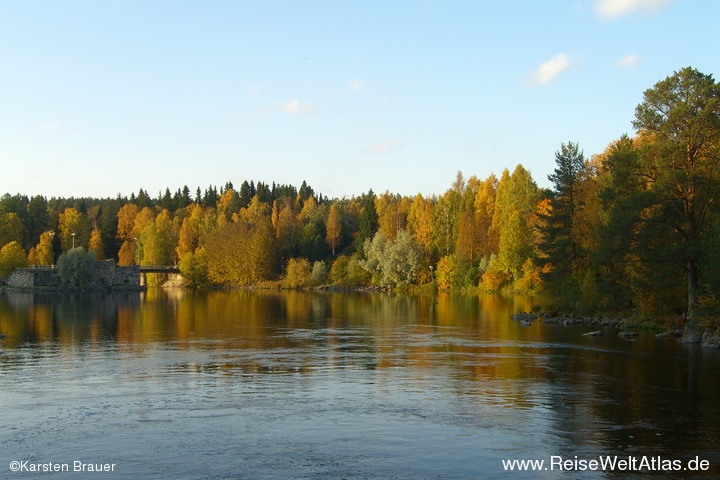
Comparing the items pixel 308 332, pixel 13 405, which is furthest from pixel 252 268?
pixel 13 405

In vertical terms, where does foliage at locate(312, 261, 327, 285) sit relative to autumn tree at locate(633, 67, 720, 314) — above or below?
below

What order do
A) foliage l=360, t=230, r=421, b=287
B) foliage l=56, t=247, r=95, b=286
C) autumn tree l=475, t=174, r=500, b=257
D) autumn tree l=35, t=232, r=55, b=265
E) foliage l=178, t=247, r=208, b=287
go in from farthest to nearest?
1. foliage l=178, t=247, r=208, b=287
2. autumn tree l=35, t=232, r=55, b=265
3. foliage l=56, t=247, r=95, b=286
4. foliage l=360, t=230, r=421, b=287
5. autumn tree l=475, t=174, r=500, b=257

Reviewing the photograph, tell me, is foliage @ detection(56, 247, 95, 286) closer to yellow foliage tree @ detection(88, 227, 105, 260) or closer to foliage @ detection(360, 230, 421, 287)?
yellow foliage tree @ detection(88, 227, 105, 260)

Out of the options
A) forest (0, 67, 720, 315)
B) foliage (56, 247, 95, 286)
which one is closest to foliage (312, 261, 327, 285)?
forest (0, 67, 720, 315)

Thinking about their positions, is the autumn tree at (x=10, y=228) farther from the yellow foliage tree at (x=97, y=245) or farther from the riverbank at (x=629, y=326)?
the riverbank at (x=629, y=326)

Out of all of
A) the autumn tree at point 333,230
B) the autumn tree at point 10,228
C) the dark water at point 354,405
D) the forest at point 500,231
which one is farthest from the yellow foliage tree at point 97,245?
the dark water at point 354,405

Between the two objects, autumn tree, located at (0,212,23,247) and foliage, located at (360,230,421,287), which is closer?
foliage, located at (360,230,421,287)

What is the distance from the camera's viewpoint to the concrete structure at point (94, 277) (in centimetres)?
12011

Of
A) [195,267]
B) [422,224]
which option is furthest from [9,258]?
[422,224]

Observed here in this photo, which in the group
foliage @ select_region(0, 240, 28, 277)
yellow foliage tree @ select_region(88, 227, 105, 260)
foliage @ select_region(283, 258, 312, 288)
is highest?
yellow foliage tree @ select_region(88, 227, 105, 260)

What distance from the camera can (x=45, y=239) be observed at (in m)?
146

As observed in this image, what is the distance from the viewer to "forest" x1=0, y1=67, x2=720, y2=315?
137ft

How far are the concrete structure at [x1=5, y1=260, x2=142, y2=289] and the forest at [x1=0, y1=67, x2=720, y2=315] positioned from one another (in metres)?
3.89

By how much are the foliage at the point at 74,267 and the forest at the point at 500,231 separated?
10.6m
